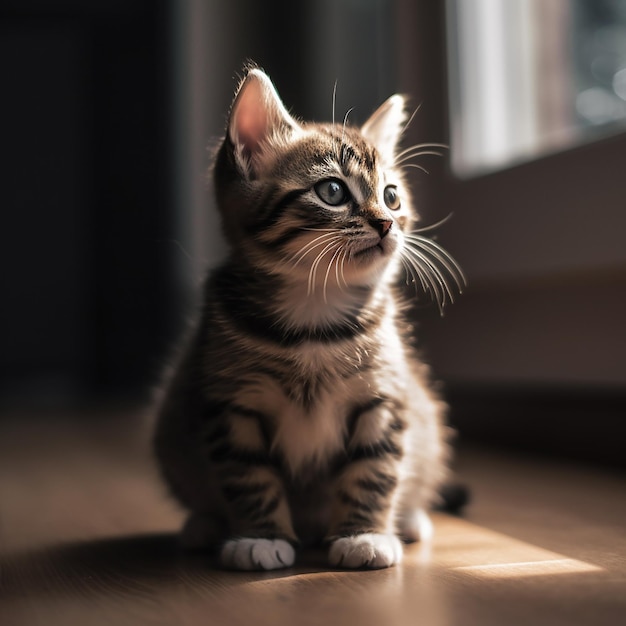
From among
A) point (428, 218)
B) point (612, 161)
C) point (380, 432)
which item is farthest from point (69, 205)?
point (380, 432)

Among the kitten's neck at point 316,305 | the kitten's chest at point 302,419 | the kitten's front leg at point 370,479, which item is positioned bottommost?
the kitten's front leg at point 370,479

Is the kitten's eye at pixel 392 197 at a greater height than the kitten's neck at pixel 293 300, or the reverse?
the kitten's eye at pixel 392 197

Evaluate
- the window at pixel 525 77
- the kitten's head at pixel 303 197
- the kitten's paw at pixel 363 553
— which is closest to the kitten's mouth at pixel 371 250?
the kitten's head at pixel 303 197

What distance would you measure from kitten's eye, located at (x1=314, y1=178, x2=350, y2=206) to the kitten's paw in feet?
1.36

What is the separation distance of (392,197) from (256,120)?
21 centimetres

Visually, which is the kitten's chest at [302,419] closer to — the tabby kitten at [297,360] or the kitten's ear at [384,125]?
the tabby kitten at [297,360]

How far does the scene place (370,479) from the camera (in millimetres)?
1063

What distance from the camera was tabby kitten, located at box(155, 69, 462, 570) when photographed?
1.04 meters

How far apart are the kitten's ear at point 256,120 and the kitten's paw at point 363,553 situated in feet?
1.63

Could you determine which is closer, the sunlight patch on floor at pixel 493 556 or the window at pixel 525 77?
the sunlight patch on floor at pixel 493 556

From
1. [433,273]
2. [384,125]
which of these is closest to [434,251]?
[433,273]

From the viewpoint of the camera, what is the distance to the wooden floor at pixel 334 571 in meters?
0.81

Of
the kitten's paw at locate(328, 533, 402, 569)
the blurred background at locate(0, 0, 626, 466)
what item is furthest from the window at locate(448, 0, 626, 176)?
the kitten's paw at locate(328, 533, 402, 569)

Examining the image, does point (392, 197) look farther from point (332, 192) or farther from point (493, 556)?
point (493, 556)
